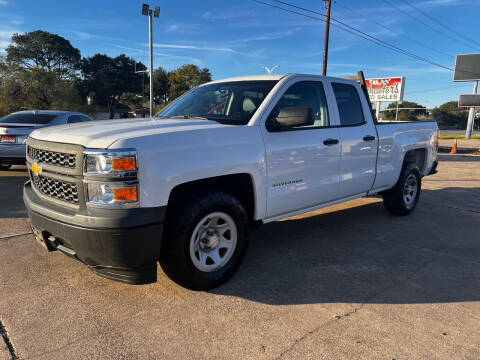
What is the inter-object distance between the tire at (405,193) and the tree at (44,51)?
56525mm

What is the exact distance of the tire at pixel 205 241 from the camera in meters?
2.84

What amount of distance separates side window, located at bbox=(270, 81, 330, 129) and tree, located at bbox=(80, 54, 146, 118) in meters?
64.3

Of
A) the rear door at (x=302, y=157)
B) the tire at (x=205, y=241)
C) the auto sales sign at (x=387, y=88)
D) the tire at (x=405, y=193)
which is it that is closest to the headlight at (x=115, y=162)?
the tire at (x=205, y=241)

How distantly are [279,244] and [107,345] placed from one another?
8.12 feet

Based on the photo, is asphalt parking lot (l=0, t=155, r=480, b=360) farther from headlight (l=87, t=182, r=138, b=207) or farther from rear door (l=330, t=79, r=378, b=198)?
headlight (l=87, t=182, r=138, b=207)

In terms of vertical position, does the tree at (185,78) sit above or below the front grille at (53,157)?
above

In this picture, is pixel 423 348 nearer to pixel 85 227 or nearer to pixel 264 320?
pixel 264 320

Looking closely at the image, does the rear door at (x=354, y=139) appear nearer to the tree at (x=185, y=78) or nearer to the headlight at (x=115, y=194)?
the headlight at (x=115, y=194)

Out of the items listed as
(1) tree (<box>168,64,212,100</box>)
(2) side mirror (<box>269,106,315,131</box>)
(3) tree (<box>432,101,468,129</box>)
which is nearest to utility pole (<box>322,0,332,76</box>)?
(2) side mirror (<box>269,106,315,131</box>)

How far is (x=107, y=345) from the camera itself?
243 centimetres

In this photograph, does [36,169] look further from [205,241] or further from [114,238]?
[205,241]

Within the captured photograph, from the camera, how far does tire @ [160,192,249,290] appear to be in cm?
284

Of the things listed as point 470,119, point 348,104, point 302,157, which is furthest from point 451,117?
point 302,157

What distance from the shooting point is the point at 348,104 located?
15.4ft
